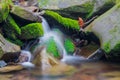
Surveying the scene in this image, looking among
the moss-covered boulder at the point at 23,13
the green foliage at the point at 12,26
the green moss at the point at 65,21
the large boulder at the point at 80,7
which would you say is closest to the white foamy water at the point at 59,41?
the green moss at the point at 65,21

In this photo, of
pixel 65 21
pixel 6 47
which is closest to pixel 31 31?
pixel 6 47

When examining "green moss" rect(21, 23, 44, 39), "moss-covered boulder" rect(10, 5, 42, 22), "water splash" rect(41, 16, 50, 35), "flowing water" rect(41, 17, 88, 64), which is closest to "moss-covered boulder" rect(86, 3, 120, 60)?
"flowing water" rect(41, 17, 88, 64)

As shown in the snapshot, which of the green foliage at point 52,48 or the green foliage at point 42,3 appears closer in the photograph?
the green foliage at point 52,48

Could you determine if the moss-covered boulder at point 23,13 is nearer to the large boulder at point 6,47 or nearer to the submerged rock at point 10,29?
the submerged rock at point 10,29

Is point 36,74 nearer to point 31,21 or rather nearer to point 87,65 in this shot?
point 87,65

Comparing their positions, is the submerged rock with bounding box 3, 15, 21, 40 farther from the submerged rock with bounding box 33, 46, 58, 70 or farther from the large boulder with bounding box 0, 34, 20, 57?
the submerged rock with bounding box 33, 46, 58, 70

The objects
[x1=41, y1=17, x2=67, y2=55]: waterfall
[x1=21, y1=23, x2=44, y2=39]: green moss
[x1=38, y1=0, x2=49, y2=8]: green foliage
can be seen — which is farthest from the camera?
[x1=38, y1=0, x2=49, y2=8]: green foliage

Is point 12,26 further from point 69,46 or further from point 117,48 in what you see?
point 117,48
